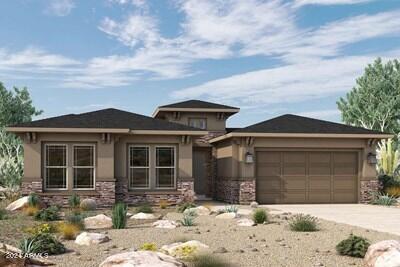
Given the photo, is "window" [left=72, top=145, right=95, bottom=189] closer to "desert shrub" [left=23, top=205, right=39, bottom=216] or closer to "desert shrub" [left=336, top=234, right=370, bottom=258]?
"desert shrub" [left=23, top=205, right=39, bottom=216]

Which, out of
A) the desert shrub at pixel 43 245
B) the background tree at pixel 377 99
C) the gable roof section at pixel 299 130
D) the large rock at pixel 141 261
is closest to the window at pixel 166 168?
the gable roof section at pixel 299 130

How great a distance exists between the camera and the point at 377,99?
3688cm

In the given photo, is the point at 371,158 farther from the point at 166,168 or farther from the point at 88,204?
the point at 88,204

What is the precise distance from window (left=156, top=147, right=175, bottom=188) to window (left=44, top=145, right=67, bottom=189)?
3708 millimetres

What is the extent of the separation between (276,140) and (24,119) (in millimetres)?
25088

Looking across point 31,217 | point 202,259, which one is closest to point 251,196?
point 31,217

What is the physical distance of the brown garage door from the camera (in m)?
21.6

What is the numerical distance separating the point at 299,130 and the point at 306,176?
1.99 meters

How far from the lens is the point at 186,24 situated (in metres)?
22.0

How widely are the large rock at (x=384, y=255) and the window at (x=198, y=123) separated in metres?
18.7

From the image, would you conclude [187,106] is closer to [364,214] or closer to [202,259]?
[364,214]

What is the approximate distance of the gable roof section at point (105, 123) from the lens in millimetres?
19672

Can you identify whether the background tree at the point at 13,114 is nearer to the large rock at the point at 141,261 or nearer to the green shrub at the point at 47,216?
the green shrub at the point at 47,216

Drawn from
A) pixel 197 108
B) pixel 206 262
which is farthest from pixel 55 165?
pixel 206 262
